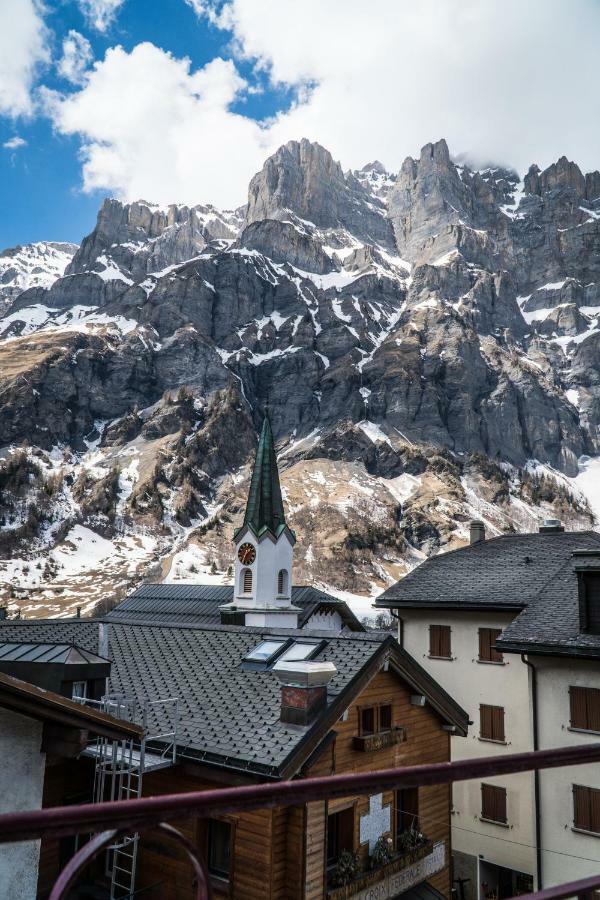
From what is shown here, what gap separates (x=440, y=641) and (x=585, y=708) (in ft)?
23.1

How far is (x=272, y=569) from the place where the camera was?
4119 cm

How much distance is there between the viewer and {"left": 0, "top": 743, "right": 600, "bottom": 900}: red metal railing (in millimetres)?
1929

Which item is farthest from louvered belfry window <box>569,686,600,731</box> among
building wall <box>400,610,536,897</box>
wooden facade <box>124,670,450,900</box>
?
wooden facade <box>124,670,450,900</box>

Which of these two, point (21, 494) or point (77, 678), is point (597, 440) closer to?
point (21, 494)

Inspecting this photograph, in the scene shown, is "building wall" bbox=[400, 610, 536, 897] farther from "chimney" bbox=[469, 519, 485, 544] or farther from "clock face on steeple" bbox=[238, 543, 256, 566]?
"clock face on steeple" bbox=[238, 543, 256, 566]

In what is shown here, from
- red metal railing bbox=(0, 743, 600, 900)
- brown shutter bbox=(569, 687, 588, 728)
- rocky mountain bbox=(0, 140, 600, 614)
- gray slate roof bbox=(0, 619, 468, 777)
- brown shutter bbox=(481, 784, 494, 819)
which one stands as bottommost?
brown shutter bbox=(481, 784, 494, 819)

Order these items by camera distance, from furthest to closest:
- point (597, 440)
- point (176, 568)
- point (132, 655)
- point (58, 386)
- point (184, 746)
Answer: point (597, 440) → point (58, 386) → point (176, 568) → point (132, 655) → point (184, 746)

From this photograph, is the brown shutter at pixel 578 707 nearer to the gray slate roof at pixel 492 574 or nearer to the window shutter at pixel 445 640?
the gray slate roof at pixel 492 574

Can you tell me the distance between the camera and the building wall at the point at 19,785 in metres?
8.82

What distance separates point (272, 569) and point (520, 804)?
21172mm

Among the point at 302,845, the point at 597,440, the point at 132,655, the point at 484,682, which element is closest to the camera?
the point at 302,845

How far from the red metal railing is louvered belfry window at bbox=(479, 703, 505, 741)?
2322cm

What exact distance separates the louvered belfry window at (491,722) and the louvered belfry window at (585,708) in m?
3.64

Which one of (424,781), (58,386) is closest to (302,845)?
(424,781)
